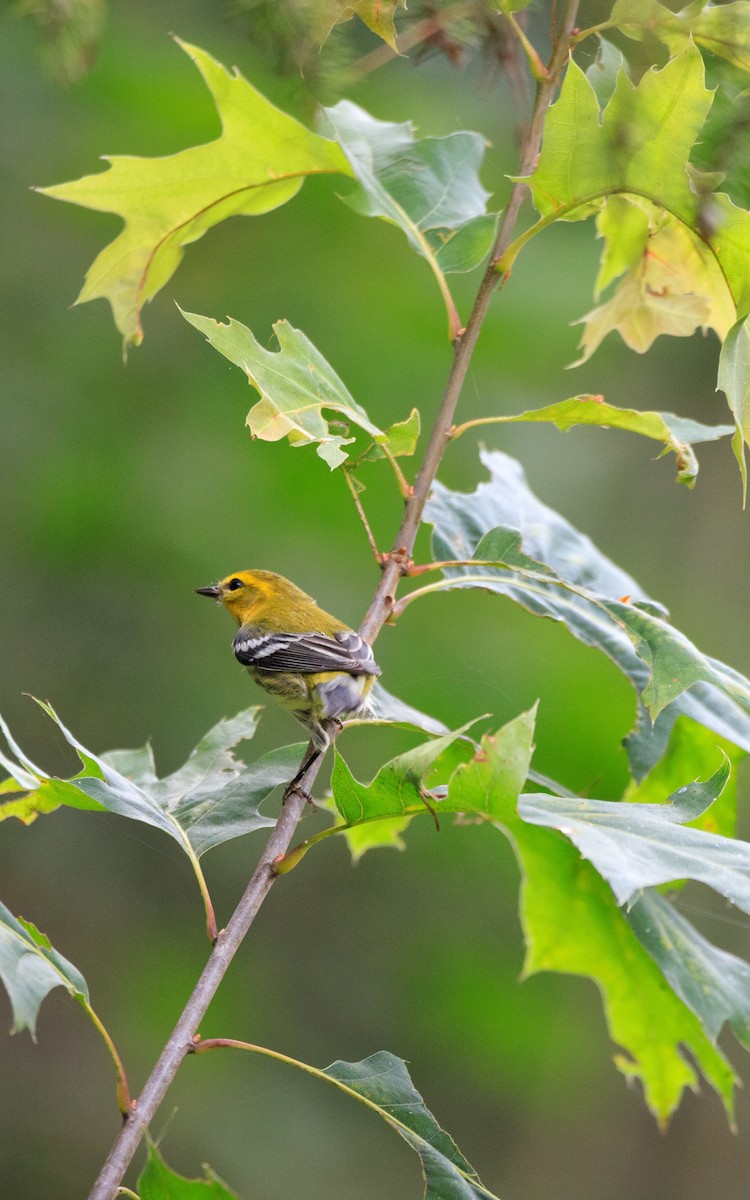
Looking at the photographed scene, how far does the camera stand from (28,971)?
Result: 1.14 metres

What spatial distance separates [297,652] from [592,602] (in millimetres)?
960

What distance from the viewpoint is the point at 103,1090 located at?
5.36m

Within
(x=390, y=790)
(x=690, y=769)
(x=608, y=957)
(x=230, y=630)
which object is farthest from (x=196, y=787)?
(x=230, y=630)

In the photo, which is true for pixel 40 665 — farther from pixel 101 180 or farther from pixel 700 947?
pixel 700 947

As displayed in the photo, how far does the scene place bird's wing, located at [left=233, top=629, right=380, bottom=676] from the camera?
6.99ft

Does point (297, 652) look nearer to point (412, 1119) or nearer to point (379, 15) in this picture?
point (412, 1119)

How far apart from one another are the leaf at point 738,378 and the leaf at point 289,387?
416mm

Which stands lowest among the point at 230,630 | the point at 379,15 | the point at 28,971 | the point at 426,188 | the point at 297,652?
the point at 230,630

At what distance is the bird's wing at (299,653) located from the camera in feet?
6.99

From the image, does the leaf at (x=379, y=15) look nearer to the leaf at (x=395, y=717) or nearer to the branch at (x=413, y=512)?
the branch at (x=413, y=512)

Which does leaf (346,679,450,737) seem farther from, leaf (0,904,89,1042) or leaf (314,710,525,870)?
leaf (0,904,89,1042)

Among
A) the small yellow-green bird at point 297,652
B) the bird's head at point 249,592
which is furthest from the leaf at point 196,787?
the bird's head at point 249,592

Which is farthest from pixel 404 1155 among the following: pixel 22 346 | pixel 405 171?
pixel 405 171

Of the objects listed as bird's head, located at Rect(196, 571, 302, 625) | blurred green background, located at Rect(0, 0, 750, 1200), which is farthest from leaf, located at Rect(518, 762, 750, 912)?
blurred green background, located at Rect(0, 0, 750, 1200)
